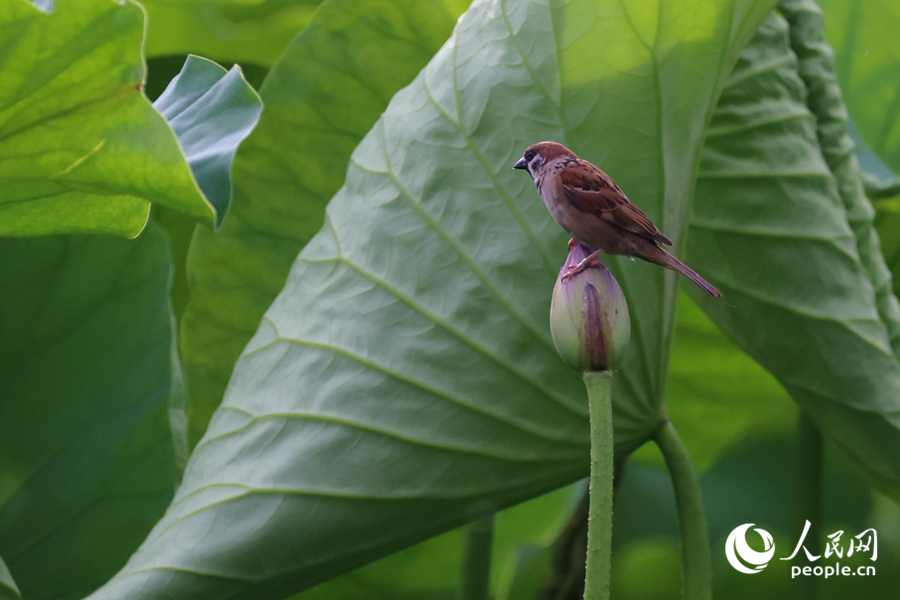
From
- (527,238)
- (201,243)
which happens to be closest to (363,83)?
(201,243)

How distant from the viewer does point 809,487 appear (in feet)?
2.34

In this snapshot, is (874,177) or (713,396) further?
(713,396)

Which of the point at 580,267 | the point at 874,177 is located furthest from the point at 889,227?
the point at 580,267

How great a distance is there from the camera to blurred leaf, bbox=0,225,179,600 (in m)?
0.61

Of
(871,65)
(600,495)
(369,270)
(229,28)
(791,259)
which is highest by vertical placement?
(871,65)

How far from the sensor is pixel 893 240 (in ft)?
2.55

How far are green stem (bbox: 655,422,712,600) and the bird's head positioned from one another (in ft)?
0.60

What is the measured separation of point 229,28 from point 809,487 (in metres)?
0.73

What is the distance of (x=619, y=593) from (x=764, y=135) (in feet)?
1.69

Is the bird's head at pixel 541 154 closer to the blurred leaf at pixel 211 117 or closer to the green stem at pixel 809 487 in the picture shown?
the blurred leaf at pixel 211 117

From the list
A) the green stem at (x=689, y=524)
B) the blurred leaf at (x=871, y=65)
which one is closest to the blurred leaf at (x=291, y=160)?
the green stem at (x=689, y=524)

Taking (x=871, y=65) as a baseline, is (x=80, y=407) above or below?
below

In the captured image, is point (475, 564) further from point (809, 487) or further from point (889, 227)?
point (889, 227)

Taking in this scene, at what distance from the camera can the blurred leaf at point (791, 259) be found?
57 centimetres
